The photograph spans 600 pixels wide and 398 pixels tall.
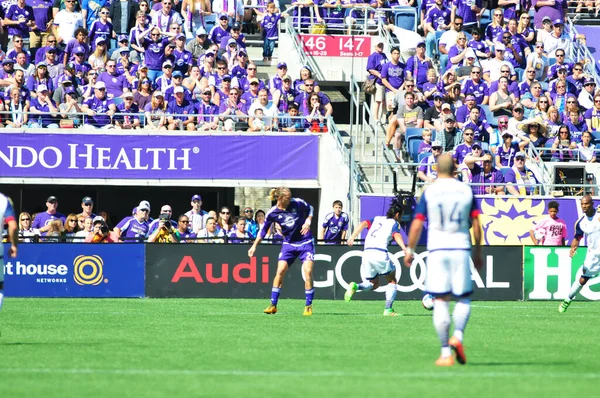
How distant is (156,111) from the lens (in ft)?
88.3

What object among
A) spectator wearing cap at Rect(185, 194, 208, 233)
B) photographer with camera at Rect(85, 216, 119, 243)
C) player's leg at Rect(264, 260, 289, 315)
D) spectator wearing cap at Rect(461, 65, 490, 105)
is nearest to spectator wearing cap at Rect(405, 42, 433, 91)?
spectator wearing cap at Rect(461, 65, 490, 105)

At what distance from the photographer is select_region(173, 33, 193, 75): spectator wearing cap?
92.2 ft

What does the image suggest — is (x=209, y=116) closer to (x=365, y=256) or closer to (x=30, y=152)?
(x=30, y=152)

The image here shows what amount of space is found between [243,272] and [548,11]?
13.8 m

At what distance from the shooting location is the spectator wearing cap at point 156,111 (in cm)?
2661

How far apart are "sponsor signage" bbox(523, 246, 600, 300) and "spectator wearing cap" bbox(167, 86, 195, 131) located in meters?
8.31

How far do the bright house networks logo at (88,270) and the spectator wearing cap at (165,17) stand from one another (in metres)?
7.55

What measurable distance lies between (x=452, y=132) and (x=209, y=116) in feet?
18.2

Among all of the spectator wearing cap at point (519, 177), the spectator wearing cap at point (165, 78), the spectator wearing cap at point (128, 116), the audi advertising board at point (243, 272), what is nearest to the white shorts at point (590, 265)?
the audi advertising board at point (243, 272)

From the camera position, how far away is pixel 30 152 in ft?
86.8

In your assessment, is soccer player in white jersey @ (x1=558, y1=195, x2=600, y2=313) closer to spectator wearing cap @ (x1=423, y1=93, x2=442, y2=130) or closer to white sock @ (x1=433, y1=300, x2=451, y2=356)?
spectator wearing cap @ (x1=423, y1=93, x2=442, y2=130)

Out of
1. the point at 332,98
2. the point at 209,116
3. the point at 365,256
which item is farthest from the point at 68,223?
the point at 332,98

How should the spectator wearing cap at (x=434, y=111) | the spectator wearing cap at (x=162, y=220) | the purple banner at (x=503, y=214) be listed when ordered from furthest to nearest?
1. the spectator wearing cap at (x=434, y=111)
2. the purple banner at (x=503, y=214)
3. the spectator wearing cap at (x=162, y=220)

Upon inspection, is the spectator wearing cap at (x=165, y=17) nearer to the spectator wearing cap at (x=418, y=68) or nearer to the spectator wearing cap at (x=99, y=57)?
the spectator wearing cap at (x=99, y=57)
